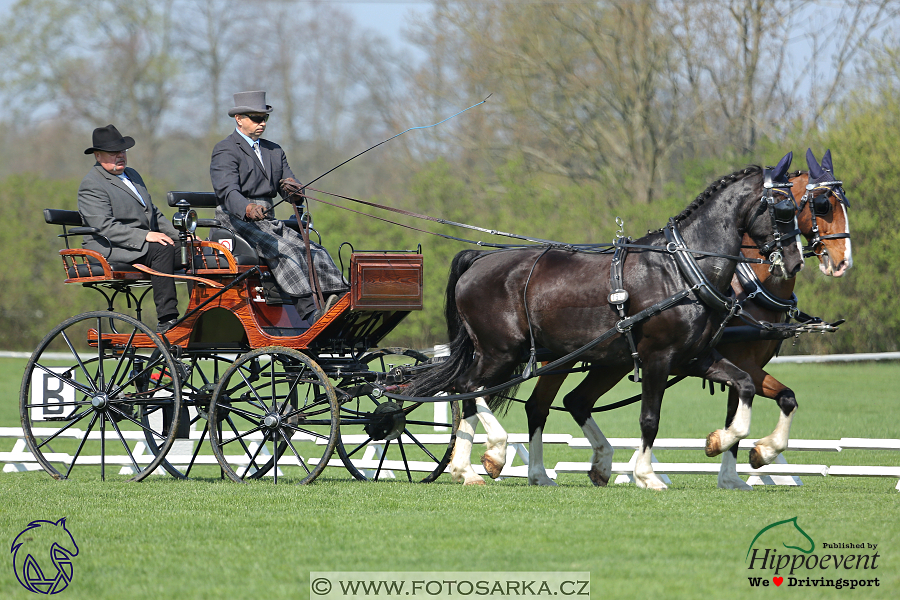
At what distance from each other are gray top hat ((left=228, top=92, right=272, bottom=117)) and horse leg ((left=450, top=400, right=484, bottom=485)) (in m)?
2.52

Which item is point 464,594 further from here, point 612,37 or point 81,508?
point 612,37

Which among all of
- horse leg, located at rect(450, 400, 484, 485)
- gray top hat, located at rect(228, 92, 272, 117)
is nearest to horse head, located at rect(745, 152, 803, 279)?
horse leg, located at rect(450, 400, 484, 485)

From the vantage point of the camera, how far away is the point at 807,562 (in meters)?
4.36

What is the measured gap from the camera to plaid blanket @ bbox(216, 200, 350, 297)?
7121 mm

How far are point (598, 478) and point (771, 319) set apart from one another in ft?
5.48

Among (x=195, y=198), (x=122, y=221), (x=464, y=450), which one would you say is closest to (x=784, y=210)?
(x=464, y=450)

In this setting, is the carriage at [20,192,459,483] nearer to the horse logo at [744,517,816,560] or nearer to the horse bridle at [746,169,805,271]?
the horse bridle at [746,169,805,271]

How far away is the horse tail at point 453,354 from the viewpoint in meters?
7.27

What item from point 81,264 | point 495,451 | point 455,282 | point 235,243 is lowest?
point 495,451

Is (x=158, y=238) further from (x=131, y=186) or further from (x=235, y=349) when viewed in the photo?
(x=235, y=349)

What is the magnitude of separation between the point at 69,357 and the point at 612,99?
13.7 metres

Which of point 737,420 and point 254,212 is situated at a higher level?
point 254,212

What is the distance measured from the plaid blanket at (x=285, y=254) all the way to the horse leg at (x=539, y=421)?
1612 millimetres

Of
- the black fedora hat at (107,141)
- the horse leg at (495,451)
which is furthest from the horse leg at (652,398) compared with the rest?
the black fedora hat at (107,141)
